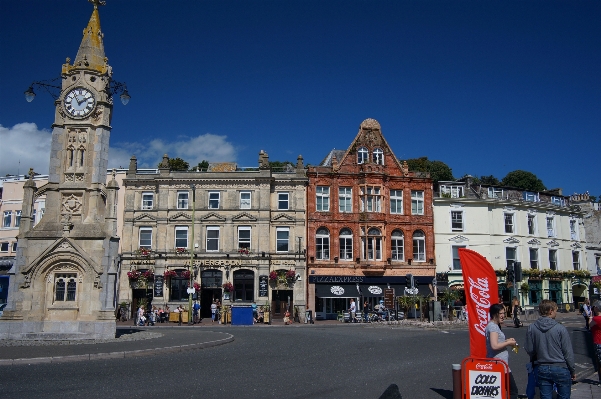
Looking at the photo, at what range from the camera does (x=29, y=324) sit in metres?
22.6

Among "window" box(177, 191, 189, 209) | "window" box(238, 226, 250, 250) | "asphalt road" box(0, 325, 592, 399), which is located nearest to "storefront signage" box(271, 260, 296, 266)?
"window" box(238, 226, 250, 250)

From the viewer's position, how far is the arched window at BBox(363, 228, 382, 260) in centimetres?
4628

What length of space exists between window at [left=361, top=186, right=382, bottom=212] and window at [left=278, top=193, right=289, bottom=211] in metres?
6.69

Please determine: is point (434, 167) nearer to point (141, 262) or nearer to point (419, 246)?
point (419, 246)

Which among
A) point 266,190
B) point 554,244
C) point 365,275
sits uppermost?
point 266,190

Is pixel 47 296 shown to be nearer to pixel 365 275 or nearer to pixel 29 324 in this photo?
pixel 29 324

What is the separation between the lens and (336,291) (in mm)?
44875

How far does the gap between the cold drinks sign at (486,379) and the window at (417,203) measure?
40.8 m

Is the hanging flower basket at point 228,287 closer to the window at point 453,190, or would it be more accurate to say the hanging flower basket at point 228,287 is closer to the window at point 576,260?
the window at point 453,190

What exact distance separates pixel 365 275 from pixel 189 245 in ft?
49.8

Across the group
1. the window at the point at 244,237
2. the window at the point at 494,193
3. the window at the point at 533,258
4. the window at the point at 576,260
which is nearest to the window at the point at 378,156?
the window at the point at 494,193

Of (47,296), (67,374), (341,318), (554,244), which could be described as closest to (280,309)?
(341,318)

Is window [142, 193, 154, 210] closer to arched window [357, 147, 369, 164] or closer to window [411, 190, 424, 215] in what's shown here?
arched window [357, 147, 369, 164]

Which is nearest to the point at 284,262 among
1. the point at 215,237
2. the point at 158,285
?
the point at 215,237
